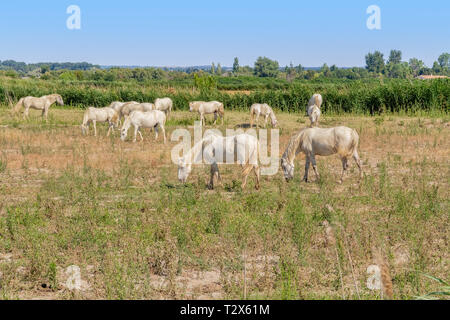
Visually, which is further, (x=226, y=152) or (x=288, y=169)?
(x=288, y=169)

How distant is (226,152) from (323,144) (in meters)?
2.61

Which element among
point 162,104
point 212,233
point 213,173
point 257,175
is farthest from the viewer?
point 162,104

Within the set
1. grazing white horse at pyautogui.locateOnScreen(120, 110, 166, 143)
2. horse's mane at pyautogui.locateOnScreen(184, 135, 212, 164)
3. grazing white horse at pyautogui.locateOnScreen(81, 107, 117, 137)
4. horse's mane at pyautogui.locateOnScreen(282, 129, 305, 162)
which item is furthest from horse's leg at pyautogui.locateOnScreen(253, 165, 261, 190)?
grazing white horse at pyautogui.locateOnScreen(81, 107, 117, 137)

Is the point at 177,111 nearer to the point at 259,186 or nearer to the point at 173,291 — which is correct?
the point at 259,186

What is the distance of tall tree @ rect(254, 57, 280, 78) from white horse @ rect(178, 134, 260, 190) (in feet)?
530

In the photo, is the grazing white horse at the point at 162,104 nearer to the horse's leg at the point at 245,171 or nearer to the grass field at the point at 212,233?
the grass field at the point at 212,233

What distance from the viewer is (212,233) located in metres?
8.12

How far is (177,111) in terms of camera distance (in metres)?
32.8

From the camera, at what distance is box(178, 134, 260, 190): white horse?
37.3 ft

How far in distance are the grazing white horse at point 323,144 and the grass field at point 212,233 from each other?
0.50m

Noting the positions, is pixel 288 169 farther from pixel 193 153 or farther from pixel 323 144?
pixel 193 153

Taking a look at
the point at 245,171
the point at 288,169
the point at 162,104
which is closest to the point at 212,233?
the point at 245,171
